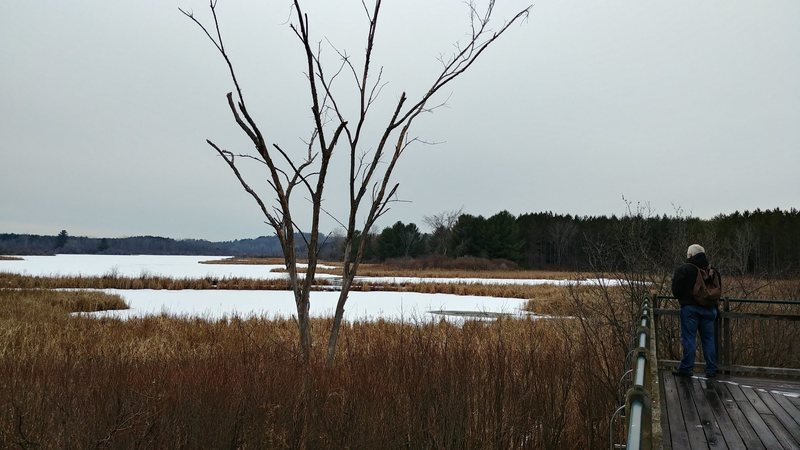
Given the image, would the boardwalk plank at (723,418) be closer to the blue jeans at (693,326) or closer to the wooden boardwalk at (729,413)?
the wooden boardwalk at (729,413)

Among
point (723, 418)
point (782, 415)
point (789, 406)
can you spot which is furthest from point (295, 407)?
point (789, 406)

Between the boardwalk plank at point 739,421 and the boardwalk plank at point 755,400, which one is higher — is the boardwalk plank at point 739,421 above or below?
below

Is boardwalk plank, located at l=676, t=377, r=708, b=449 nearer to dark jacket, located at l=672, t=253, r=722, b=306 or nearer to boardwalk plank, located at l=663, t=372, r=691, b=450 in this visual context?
boardwalk plank, located at l=663, t=372, r=691, b=450

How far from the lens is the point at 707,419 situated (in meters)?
4.81

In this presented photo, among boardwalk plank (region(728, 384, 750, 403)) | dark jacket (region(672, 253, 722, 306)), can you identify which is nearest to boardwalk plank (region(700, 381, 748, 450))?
boardwalk plank (region(728, 384, 750, 403))

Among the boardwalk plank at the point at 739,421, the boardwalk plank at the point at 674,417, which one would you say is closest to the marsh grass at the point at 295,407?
the boardwalk plank at the point at 674,417

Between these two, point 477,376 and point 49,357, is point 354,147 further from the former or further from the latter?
point 49,357

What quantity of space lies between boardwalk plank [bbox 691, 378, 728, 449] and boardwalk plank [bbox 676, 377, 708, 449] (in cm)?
3

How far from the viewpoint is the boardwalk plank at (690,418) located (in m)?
4.25

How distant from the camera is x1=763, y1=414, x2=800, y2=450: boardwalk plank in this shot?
4.16 metres

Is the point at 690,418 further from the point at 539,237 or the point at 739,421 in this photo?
the point at 539,237

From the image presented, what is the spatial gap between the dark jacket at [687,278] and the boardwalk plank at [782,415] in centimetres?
117

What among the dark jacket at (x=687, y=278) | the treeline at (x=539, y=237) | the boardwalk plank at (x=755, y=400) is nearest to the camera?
the boardwalk plank at (x=755, y=400)

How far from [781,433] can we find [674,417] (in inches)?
30.9
